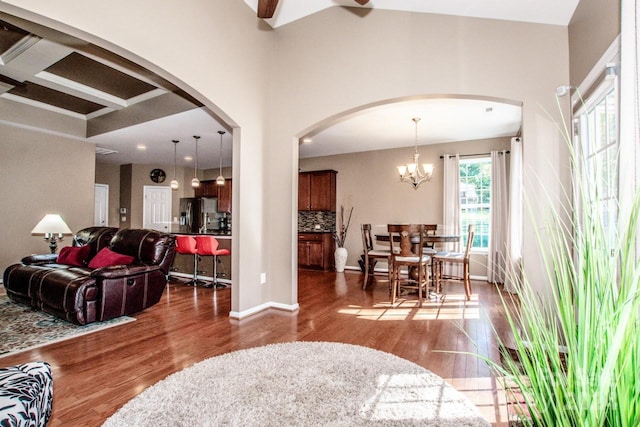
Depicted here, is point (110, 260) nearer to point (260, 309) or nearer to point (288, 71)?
point (260, 309)

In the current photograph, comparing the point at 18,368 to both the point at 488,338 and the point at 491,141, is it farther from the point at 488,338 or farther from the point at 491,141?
the point at 491,141

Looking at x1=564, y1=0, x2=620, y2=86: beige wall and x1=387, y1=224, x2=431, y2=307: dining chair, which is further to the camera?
x1=387, y1=224, x2=431, y2=307: dining chair

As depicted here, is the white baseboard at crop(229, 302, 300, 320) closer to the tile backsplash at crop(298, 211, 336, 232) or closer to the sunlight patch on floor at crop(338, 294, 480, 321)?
the sunlight patch on floor at crop(338, 294, 480, 321)

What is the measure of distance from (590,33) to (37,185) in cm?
779

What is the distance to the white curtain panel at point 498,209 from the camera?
572 centimetres

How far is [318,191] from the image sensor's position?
24.5ft

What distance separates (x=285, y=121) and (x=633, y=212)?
3701mm

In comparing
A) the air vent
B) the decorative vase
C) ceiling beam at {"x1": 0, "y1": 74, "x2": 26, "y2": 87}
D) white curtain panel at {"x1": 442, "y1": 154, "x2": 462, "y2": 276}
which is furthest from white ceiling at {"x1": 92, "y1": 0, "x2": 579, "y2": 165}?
the decorative vase

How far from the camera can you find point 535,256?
109 inches

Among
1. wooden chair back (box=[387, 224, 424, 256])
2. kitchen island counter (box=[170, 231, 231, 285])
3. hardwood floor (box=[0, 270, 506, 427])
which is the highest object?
wooden chair back (box=[387, 224, 424, 256])

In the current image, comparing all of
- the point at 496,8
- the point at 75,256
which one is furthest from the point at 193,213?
the point at 496,8

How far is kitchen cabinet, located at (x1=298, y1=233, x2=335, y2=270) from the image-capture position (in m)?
7.09

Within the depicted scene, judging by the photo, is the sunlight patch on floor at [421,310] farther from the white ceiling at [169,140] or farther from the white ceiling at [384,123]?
the white ceiling at [169,140]

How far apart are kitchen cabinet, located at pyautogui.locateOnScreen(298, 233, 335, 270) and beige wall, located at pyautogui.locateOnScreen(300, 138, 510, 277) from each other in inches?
18.3
